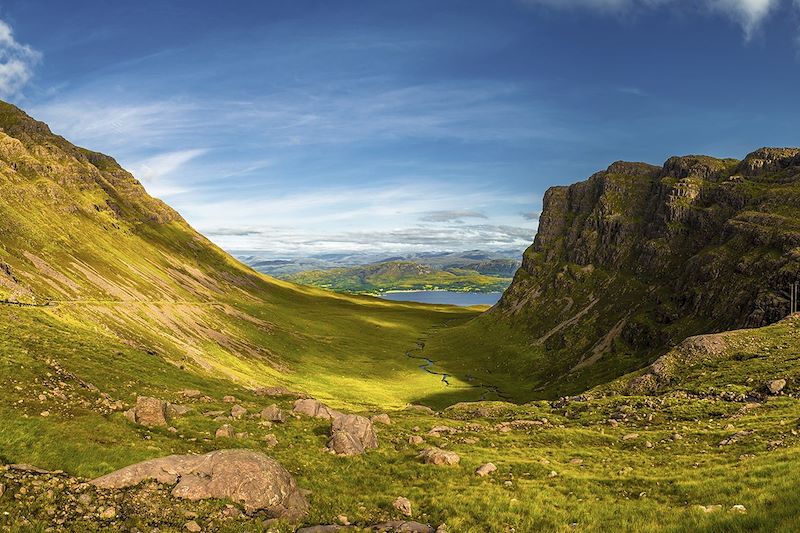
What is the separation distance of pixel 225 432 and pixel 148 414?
5.12 meters

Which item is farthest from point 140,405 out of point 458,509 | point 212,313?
point 212,313

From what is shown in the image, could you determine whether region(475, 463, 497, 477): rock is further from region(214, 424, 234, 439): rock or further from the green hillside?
region(214, 424, 234, 439): rock

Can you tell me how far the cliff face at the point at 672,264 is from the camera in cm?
9806

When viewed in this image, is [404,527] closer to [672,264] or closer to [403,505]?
[403,505]

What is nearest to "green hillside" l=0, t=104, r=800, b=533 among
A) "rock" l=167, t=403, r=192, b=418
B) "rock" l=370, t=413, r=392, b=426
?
"rock" l=370, t=413, r=392, b=426

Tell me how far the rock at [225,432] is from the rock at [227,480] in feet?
24.7

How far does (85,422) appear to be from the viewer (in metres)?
24.9

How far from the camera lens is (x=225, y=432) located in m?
28.5

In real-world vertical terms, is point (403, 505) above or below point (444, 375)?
above

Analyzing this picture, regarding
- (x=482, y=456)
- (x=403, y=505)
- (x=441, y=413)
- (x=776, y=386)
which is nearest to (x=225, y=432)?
(x=403, y=505)

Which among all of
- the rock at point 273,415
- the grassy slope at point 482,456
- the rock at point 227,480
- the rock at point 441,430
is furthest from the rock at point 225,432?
the rock at point 441,430

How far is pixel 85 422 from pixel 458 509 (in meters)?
21.6

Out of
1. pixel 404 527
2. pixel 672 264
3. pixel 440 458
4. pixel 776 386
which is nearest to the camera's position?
pixel 404 527

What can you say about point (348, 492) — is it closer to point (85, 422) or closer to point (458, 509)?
point (458, 509)
